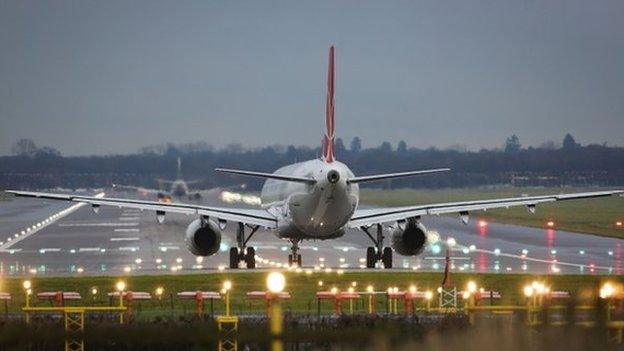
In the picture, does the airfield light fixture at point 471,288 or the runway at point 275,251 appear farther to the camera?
the runway at point 275,251

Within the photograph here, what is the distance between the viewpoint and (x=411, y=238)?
4988 centimetres

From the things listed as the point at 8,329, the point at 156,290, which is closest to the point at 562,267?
the point at 156,290

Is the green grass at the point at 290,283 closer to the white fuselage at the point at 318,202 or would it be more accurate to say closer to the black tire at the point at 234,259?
the white fuselage at the point at 318,202

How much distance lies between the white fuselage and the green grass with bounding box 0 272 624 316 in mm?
1907

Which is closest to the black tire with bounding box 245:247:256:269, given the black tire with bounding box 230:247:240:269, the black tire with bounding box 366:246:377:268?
the black tire with bounding box 230:247:240:269

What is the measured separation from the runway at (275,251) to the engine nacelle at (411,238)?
2.74 feet

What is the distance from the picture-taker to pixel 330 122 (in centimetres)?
4988

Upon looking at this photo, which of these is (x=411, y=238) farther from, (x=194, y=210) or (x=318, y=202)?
(x=194, y=210)

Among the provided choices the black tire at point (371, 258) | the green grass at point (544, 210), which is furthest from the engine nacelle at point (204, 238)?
the green grass at point (544, 210)

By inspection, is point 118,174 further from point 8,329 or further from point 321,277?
point 8,329

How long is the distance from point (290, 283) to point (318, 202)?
354 cm

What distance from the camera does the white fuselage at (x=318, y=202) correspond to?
44.0 metres

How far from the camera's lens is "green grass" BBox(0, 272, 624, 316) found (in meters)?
36.4

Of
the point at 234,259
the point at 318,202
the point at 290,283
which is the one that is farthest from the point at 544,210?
the point at 290,283
